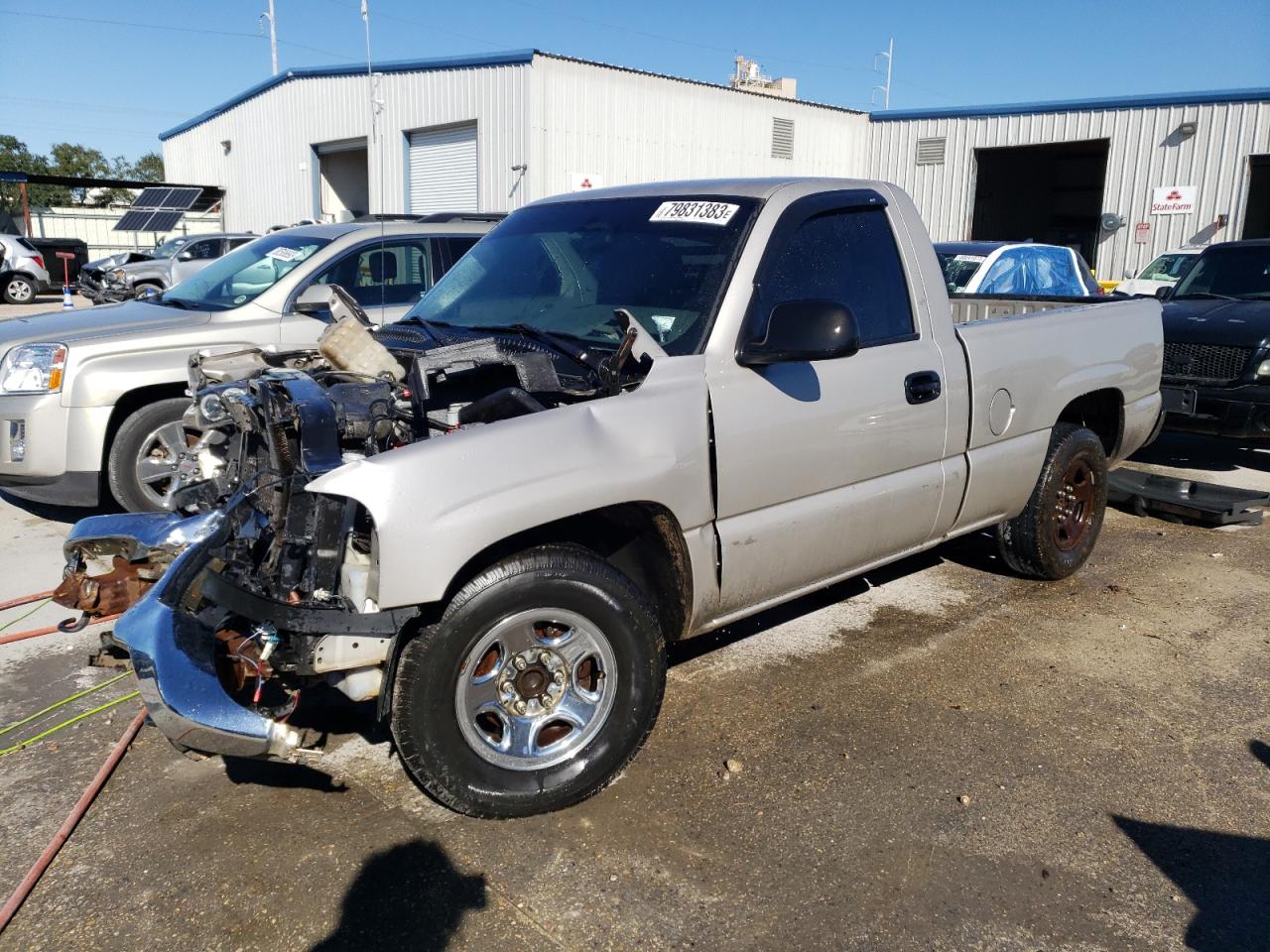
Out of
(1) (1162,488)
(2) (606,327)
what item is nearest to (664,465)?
(2) (606,327)

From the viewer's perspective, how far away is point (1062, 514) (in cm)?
→ 543

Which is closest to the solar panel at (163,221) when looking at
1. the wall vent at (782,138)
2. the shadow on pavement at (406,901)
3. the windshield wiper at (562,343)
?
the wall vent at (782,138)

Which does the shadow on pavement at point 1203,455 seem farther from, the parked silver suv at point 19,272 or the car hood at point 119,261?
the parked silver suv at point 19,272

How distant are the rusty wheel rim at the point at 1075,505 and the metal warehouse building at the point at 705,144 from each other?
1912cm

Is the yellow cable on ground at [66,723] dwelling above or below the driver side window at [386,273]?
below

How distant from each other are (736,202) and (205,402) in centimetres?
211

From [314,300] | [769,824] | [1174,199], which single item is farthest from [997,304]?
[1174,199]

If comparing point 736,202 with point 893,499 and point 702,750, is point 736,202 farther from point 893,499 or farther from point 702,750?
point 702,750

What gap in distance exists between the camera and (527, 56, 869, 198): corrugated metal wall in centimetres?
2297

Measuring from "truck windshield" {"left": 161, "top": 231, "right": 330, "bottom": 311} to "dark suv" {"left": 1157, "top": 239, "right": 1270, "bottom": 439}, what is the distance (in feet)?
21.2

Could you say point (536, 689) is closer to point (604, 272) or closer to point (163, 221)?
point (604, 272)

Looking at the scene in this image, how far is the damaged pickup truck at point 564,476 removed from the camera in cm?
288

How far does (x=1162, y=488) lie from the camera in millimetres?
6934

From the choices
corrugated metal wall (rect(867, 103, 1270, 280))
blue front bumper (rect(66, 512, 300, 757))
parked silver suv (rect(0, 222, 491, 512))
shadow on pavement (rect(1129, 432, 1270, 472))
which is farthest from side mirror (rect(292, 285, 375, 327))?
corrugated metal wall (rect(867, 103, 1270, 280))
